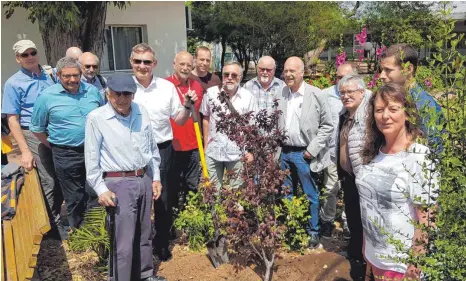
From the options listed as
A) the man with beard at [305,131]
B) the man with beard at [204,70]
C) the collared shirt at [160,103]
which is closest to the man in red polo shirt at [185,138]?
the collared shirt at [160,103]

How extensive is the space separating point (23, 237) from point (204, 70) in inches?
117

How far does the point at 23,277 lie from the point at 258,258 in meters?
2.08

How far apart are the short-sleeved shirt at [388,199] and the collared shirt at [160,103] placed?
82.0 inches

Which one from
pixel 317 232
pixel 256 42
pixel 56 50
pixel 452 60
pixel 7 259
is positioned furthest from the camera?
pixel 256 42

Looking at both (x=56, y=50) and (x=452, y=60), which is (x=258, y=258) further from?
(x=56, y=50)

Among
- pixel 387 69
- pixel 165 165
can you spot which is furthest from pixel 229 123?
pixel 387 69

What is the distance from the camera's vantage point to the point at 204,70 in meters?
5.26

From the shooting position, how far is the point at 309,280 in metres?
3.72

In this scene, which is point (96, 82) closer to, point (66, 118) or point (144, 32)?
point (66, 118)

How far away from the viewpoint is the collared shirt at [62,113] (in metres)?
4.07

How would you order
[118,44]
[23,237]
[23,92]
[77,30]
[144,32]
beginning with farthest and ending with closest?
[144,32] → [118,44] → [77,30] → [23,92] → [23,237]

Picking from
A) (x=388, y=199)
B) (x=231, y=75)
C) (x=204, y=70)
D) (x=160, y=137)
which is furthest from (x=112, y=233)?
(x=204, y=70)

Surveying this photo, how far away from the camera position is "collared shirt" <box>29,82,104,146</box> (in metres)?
4.07

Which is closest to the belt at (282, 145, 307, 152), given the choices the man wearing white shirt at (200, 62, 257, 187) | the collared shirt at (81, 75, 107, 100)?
the man wearing white shirt at (200, 62, 257, 187)
